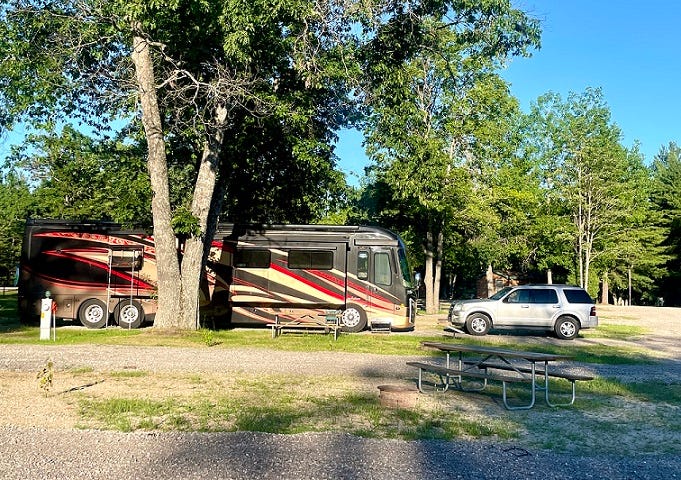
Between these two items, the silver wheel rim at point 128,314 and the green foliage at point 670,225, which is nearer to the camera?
the silver wheel rim at point 128,314

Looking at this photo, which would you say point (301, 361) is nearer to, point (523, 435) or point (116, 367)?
point (116, 367)

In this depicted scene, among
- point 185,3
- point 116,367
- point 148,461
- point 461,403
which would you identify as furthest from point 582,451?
point 185,3

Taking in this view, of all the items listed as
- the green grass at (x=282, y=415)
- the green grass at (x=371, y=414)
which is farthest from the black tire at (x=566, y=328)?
the green grass at (x=282, y=415)

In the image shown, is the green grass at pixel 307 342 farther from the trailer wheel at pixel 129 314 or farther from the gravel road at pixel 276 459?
the gravel road at pixel 276 459

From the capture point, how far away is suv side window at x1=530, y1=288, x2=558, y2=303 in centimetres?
2127

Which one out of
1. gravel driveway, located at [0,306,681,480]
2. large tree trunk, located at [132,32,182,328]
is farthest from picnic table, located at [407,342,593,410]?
large tree trunk, located at [132,32,182,328]

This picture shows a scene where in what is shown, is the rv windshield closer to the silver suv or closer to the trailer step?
the trailer step

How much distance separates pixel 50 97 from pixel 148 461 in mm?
14034

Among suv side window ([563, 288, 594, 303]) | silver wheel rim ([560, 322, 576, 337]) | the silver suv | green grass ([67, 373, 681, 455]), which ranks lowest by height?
green grass ([67, 373, 681, 455])

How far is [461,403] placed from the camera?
9.03 m

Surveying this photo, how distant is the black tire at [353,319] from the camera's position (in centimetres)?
2133

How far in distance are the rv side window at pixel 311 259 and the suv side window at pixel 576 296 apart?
26.3ft

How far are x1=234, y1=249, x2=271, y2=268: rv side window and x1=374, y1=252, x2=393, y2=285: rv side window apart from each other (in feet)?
12.1

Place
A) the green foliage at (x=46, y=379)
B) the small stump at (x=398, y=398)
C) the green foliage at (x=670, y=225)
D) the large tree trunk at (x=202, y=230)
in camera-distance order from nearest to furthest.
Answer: the small stump at (x=398, y=398) < the green foliage at (x=46, y=379) < the large tree trunk at (x=202, y=230) < the green foliage at (x=670, y=225)
